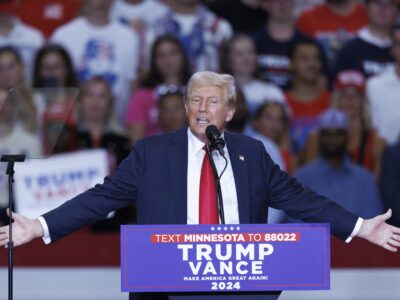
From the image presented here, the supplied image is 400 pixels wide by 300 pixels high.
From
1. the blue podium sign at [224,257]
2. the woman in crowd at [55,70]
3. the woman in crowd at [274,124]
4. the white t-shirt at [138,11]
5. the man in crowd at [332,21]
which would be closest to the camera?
the blue podium sign at [224,257]

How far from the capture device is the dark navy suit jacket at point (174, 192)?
15.0ft

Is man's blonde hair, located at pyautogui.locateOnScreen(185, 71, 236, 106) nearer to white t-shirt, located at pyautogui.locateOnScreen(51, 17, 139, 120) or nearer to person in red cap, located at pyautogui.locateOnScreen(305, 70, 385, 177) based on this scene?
person in red cap, located at pyautogui.locateOnScreen(305, 70, 385, 177)

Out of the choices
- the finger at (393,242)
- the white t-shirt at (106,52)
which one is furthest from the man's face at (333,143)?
the finger at (393,242)

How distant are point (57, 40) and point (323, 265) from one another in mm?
4959

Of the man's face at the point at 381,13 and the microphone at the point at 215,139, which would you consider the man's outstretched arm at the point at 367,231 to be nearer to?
the microphone at the point at 215,139

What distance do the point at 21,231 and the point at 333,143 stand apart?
4022 mm

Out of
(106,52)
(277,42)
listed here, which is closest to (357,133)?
(277,42)

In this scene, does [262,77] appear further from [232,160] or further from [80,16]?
[232,160]

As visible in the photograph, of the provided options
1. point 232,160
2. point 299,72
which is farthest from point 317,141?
point 232,160

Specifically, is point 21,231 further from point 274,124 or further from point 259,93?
point 259,93

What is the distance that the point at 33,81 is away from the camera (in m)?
8.70

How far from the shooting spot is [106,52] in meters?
8.88

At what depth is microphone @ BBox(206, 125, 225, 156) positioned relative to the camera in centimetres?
437

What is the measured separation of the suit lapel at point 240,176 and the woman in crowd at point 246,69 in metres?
3.97
